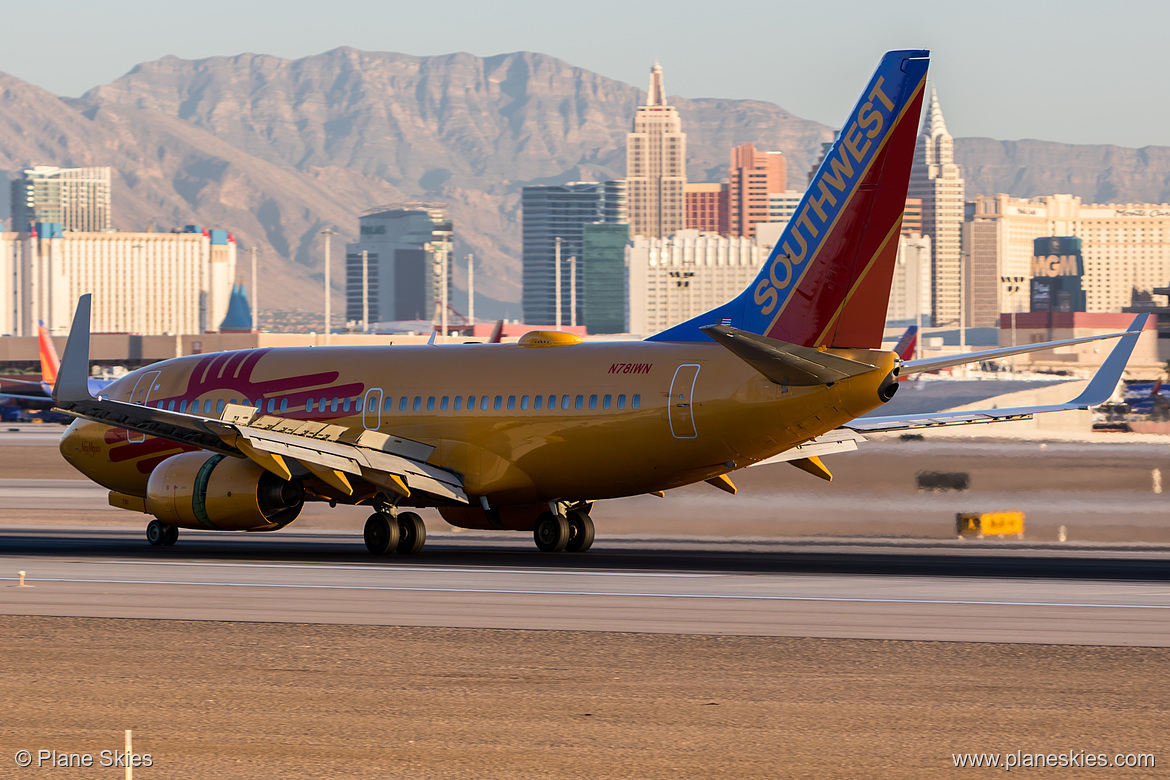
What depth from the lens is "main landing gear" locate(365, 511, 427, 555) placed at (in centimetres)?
3194

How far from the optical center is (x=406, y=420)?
33.3 metres

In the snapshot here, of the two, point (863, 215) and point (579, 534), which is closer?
point (863, 215)

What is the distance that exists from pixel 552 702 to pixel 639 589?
9336mm

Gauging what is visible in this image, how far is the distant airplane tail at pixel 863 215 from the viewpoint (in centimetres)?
2798

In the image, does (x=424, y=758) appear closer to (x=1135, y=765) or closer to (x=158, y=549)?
(x=1135, y=765)

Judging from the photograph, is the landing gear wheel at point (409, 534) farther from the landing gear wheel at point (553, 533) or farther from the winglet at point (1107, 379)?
the winglet at point (1107, 379)

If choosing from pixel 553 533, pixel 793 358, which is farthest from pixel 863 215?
pixel 553 533

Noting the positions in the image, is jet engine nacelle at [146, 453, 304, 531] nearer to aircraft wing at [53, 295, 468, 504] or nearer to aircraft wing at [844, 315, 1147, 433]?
aircraft wing at [53, 295, 468, 504]

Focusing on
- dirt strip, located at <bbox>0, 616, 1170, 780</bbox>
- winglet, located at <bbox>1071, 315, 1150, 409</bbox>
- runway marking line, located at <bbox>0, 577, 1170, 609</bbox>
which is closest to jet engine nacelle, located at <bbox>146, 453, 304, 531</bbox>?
runway marking line, located at <bbox>0, 577, 1170, 609</bbox>

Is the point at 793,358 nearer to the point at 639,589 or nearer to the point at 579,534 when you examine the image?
the point at 639,589

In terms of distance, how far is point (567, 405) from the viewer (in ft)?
101

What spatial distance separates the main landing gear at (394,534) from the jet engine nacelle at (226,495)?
5.54 feet

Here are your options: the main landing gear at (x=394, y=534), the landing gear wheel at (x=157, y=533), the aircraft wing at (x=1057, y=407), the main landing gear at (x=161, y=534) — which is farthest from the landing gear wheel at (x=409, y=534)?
the aircraft wing at (x=1057, y=407)

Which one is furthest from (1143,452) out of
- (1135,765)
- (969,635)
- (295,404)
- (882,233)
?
(1135,765)
